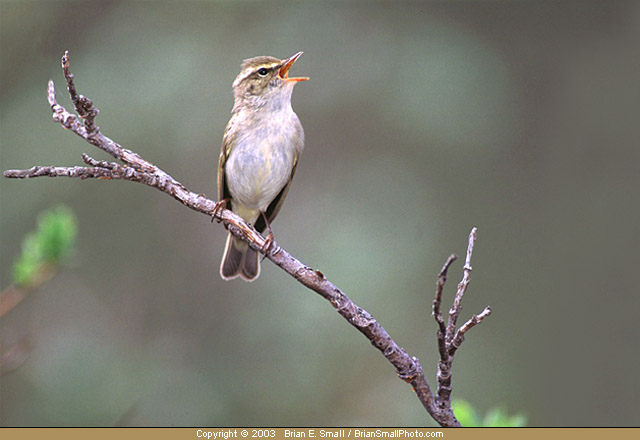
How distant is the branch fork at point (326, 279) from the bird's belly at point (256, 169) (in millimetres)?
1559

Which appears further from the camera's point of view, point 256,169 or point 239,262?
point 239,262

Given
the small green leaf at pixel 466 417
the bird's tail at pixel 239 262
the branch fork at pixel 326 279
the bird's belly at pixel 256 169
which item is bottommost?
the small green leaf at pixel 466 417

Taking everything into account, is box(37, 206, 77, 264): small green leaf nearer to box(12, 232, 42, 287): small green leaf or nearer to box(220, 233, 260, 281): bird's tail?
box(12, 232, 42, 287): small green leaf

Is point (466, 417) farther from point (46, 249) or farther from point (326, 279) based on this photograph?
point (46, 249)

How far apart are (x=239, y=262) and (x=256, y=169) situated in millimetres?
783

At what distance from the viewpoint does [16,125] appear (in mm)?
5426

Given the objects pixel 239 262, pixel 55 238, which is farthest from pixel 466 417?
pixel 239 262

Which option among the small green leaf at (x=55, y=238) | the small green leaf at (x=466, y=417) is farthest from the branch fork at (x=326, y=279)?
the small green leaf at (x=55, y=238)

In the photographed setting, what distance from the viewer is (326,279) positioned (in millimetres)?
2354

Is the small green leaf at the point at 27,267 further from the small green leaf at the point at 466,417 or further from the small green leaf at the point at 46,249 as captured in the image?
the small green leaf at the point at 466,417

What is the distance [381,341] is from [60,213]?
57.7 inches

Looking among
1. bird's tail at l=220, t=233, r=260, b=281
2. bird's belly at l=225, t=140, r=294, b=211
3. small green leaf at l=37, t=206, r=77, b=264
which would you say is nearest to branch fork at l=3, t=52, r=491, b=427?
small green leaf at l=37, t=206, r=77, b=264

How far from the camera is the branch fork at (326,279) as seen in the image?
2.07m

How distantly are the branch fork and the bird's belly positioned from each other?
1559 millimetres
